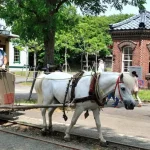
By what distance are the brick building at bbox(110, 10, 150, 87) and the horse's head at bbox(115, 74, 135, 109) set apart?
18.4 meters

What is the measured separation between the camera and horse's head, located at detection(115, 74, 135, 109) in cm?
740

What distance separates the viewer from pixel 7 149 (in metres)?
7.87

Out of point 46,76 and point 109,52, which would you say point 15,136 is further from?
point 109,52

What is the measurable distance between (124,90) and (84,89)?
1069 millimetres

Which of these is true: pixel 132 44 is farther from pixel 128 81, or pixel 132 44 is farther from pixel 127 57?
pixel 128 81

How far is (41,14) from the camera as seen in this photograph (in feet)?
52.8

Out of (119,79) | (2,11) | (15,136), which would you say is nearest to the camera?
(119,79)

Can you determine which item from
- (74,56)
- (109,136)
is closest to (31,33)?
(109,136)

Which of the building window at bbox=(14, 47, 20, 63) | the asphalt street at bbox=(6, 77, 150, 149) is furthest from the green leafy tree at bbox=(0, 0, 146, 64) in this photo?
the building window at bbox=(14, 47, 20, 63)

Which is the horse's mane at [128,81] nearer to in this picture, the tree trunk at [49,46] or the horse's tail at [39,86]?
the horse's tail at [39,86]

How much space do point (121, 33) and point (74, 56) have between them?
28.5 metres

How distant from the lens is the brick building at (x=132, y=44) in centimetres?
2567

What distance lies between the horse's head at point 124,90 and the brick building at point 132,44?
18413 millimetres

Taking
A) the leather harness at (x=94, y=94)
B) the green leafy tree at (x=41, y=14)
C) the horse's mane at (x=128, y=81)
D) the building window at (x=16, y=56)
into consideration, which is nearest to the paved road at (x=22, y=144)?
the leather harness at (x=94, y=94)
